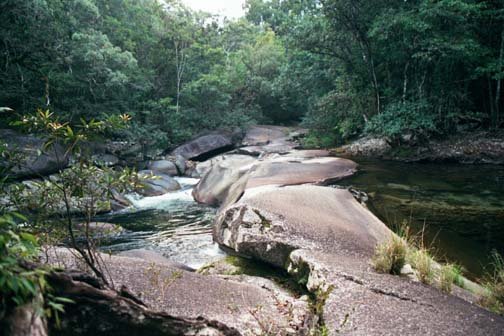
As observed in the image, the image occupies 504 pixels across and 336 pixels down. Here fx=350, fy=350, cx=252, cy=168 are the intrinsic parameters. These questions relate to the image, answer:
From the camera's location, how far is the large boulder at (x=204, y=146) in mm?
18078

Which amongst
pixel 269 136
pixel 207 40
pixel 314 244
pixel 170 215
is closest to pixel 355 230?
pixel 314 244

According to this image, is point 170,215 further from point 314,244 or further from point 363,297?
point 363,297

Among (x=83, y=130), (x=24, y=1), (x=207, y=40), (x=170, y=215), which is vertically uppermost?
(x=207, y=40)

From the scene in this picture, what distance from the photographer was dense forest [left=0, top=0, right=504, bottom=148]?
12328 mm

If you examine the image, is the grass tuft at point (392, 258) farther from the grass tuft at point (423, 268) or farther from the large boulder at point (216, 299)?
the large boulder at point (216, 299)

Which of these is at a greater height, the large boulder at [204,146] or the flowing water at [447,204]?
the large boulder at [204,146]

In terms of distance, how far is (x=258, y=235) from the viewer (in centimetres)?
452

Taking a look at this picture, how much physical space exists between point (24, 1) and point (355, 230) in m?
11.4

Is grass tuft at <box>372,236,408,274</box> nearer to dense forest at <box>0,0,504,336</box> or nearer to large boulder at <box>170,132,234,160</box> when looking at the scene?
dense forest at <box>0,0,504,336</box>

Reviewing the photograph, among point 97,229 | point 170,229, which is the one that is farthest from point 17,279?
point 170,229

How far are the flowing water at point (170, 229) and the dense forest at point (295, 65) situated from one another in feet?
9.56

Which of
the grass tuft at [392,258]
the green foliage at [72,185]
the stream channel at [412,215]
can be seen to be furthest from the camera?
the stream channel at [412,215]

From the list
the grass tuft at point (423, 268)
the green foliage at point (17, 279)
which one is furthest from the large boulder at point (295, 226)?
the green foliage at point (17, 279)

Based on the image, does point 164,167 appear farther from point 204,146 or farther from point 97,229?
point 97,229
